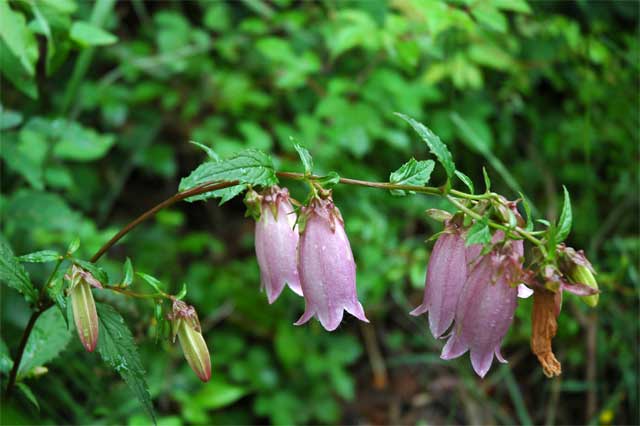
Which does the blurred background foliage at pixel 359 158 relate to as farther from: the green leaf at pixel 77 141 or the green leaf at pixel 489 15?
the green leaf at pixel 489 15

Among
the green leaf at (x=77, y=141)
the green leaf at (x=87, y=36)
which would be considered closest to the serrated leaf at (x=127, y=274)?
the green leaf at (x=87, y=36)

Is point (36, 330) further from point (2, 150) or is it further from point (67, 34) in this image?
point (67, 34)

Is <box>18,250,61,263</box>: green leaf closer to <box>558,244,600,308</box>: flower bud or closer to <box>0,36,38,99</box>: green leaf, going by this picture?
<box>0,36,38,99</box>: green leaf

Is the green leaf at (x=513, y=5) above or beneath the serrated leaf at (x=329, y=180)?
beneath

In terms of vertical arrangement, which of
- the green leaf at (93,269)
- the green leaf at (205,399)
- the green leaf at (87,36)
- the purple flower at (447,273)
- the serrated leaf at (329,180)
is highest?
the serrated leaf at (329,180)

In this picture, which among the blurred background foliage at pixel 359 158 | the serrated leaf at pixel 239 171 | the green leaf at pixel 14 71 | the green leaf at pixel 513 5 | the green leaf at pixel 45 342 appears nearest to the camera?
the serrated leaf at pixel 239 171

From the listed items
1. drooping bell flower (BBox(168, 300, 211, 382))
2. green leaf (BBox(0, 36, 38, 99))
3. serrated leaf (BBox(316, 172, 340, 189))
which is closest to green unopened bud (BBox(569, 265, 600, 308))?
serrated leaf (BBox(316, 172, 340, 189))

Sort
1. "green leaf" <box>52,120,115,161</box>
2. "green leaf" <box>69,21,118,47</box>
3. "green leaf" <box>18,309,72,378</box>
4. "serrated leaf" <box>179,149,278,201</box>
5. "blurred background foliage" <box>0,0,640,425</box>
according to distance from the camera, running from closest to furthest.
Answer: "serrated leaf" <box>179,149,278,201</box> < "green leaf" <box>18,309,72,378</box> < "green leaf" <box>69,21,118,47</box> < "green leaf" <box>52,120,115,161</box> < "blurred background foliage" <box>0,0,640,425</box>
